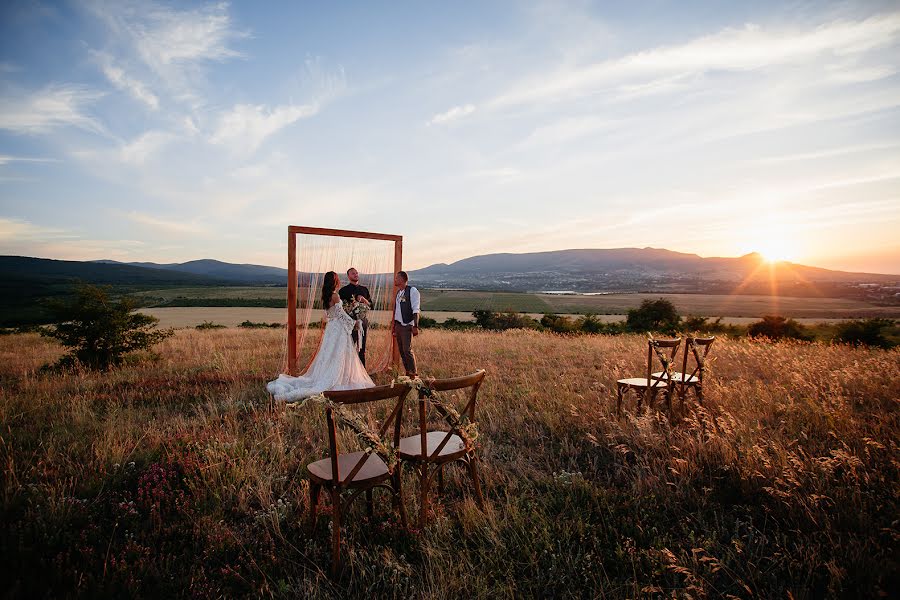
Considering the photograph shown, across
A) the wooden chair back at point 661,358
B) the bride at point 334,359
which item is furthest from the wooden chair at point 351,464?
the bride at point 334,359

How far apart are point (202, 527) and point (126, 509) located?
794 millimetres

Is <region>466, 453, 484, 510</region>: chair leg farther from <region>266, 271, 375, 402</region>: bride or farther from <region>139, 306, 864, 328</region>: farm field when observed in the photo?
<region>139, 306, 864, 328</region>: farm field

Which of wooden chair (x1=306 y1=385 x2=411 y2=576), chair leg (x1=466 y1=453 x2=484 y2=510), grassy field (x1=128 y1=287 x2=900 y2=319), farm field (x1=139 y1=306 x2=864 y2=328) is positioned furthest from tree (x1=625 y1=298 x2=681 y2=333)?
wooden chair (x1=306 y1=385 x2=411 y2=576)

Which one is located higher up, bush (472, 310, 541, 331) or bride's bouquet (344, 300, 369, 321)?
bride's bouquet (344, 300, 369, 321)

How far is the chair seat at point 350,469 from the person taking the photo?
3.08 meters

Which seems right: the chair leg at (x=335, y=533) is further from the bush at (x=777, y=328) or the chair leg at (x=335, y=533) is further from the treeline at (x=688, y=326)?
the bush at (x=777, y=328)

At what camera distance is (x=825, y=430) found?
4.86 m

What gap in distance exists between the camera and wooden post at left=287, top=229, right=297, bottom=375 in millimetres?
8273

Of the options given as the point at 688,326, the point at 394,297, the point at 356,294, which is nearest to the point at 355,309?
the point at 356,294

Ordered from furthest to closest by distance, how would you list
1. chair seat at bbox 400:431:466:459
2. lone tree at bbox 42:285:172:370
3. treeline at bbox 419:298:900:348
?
treeline at bbox 419:298:900:348 < lone tree at bbox 42:285:172:370 < chair seat at bbox 400:431:466:459

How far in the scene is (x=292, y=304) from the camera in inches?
326

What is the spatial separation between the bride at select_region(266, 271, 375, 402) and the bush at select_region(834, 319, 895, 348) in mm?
16425

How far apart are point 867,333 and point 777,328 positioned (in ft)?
20.4

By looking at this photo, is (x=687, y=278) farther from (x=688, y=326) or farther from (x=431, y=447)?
(x=431, y=447)
